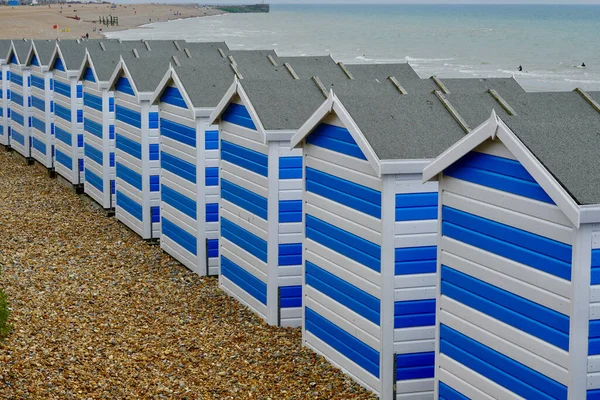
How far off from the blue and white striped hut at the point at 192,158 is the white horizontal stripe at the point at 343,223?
313 centimetres

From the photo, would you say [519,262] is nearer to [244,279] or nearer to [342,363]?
[342,363]

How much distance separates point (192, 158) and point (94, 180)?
5.17 metres

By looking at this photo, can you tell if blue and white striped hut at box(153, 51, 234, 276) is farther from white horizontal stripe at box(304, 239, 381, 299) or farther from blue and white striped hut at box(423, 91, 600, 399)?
blue and white striped hut at box(423, 91, 600, 399)

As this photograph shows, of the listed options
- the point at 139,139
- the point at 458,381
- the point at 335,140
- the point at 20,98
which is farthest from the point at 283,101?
the point at 20,98

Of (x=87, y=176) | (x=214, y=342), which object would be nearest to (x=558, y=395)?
(x=214, y=342)

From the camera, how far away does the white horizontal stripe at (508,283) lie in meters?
6.06

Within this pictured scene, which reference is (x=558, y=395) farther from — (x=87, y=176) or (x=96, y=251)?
(x=87, y=176)

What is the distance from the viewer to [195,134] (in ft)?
40.8

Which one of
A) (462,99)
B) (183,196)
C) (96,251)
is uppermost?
(462,99)

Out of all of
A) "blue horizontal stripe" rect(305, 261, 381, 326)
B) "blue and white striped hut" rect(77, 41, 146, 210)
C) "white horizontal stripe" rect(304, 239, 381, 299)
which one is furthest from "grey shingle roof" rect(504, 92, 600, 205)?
"blue and white striped hut" rect(77, 41, 146, 210)

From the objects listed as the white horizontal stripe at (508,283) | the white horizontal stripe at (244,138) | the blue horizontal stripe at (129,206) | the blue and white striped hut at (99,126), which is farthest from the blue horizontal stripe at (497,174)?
the blue and white striped hut at (99,126)

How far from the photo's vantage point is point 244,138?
11.0 m

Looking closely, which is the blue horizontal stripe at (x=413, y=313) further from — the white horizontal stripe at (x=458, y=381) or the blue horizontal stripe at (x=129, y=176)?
the blue horizontal stripe at (x=129, y=176)

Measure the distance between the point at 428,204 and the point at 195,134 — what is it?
4950mm
